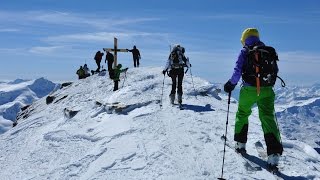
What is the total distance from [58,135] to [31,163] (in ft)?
9.31

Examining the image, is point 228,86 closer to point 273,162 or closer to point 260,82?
point 260,82

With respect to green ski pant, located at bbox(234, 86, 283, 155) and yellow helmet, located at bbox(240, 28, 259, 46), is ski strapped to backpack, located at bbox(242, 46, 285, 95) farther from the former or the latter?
yellow helmet, located at bbox(240, 28, 259, 46)

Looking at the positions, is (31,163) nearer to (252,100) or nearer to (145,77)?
(252,100)

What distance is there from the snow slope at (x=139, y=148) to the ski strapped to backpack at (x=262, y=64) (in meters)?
1.92

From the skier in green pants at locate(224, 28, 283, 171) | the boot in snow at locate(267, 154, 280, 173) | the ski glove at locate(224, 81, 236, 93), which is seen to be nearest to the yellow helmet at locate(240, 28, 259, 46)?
the skier in green pants at locate(224, 28, 283, 171)

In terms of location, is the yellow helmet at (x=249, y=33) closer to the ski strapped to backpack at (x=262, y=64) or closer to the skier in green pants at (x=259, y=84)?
the skier in green pants at (x=259, y=84)

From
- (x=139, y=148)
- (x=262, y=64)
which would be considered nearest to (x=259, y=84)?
(x=262, y=64)

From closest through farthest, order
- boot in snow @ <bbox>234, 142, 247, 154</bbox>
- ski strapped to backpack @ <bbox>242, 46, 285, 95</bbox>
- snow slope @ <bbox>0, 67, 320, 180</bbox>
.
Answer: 1. ski strapped to backpack @ <bbox>242, 46, 285, 95</bbox>
2. snow slope @ <bbox>0, 67, 320, 180</bbox>
3. boot in snow @ <bbox>234, 142, 247, 154</bbox>

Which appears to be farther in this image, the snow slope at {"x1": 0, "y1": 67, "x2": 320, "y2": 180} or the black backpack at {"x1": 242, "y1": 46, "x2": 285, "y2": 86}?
the snow slope at {"x1": 0, "y1": 67, "x2": 320, "y2": 180}

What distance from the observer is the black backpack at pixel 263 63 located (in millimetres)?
9094

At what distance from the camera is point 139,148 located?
11156 mm

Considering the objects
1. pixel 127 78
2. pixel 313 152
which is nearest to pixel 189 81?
pixel 127 78

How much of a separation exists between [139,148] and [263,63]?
4030 mm

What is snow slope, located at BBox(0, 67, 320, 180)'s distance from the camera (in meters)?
9.45
